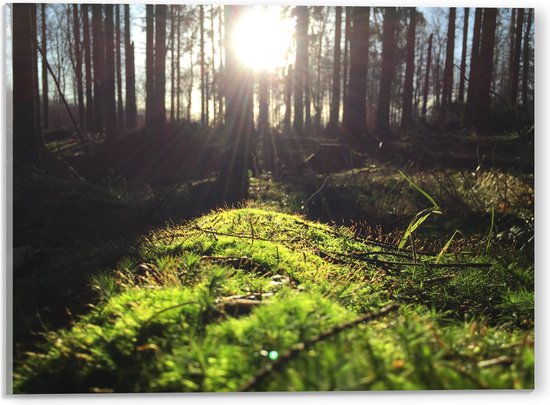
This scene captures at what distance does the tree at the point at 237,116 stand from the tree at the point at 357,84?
181 cm

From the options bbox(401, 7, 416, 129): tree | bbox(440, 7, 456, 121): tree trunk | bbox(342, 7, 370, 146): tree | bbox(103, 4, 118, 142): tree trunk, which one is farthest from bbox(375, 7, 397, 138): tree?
bbox(103, 4, 118, 142): tree trunk

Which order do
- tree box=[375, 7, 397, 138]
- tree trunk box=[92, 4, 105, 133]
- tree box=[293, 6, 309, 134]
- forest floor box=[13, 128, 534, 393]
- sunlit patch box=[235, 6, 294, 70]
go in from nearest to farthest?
1. forest floor box=[13, 128, 534, 393]
2. sunlit patch box=[235, 6, 294, 70]
3. tree box=[375, 7, 397, 138]
4. tree trunk box=[92, 4, 105, 133]
5. tree box=[293, 6, 309, 134]

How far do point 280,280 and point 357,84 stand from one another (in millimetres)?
5300

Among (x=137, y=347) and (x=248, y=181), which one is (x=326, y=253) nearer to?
(x=137, y=347)

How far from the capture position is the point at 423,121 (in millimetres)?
8414

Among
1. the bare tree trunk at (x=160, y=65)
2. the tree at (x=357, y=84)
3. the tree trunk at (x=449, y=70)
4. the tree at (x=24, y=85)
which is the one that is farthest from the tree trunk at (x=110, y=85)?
the tree trunk at (x=449, y=70)

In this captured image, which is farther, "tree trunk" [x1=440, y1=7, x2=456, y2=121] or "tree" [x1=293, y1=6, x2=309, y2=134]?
"tree" [x1=293, y1=6, x2=309, y2=134]

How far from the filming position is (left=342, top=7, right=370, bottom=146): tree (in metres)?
6.31

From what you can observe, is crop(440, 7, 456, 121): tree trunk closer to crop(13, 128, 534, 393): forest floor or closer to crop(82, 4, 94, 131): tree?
crop(13, 128, 534, 393): forest floor

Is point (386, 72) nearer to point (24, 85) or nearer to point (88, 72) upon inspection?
point (24, 85)

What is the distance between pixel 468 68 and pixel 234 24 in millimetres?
2749

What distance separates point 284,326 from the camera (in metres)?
1.66

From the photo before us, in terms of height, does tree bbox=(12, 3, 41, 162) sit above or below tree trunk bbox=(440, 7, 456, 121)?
below

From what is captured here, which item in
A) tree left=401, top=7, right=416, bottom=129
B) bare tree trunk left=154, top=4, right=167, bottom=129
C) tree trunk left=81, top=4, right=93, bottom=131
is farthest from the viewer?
tree left=401, top=7, right=416, bottom=129
